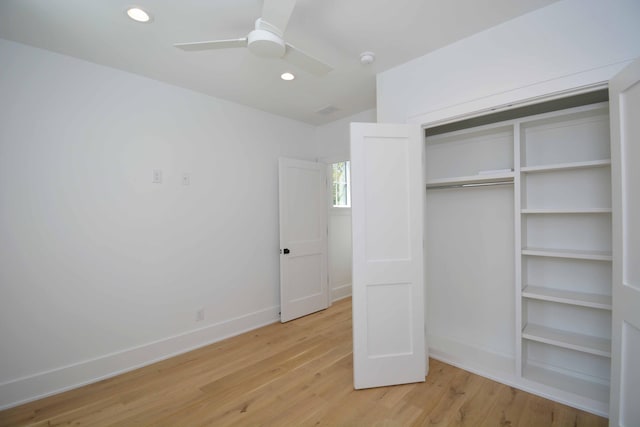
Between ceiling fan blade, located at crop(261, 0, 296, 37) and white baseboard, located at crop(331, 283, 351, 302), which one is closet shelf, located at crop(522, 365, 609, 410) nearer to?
white baseboard, located at crop(331, 283, 351, 302)

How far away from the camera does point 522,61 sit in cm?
201

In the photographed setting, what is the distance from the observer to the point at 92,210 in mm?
2553

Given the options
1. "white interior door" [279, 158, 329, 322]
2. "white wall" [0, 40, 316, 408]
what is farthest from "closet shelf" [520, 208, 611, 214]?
"white wall" [0, 40, 316, 408]

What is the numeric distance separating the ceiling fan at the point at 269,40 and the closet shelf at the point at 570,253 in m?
2.22

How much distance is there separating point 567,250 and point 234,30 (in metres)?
3.10

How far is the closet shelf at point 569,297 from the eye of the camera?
1972mm

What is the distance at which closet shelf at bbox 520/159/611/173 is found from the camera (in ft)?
6.25

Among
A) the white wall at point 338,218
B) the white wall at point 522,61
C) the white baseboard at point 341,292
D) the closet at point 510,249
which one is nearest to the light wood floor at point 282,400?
the closet at point 510,249


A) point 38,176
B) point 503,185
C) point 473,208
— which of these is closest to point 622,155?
point 503,185

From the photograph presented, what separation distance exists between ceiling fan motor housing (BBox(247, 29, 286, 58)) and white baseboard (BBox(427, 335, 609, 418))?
9.65ft

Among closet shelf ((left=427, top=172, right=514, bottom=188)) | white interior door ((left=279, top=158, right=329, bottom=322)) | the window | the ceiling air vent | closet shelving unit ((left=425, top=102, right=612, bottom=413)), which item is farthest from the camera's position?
the window

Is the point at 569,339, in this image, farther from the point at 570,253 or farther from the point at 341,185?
the point at 341,185

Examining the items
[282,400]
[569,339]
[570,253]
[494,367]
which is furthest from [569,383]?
[282,400]

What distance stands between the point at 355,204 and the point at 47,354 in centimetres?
282
